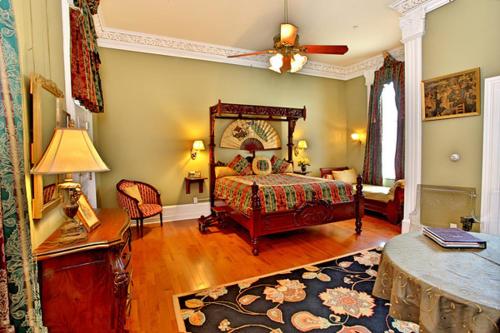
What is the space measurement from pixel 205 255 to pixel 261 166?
7.58 ft

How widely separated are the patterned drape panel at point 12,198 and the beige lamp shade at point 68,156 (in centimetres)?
17

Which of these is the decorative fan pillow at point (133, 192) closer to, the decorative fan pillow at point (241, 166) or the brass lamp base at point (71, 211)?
the decorative fan pillow at point (241, 166)

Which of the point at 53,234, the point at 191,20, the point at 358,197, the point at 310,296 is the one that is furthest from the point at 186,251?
the point at 191,20

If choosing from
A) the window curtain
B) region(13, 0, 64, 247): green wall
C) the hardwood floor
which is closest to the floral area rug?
the hardwood floor

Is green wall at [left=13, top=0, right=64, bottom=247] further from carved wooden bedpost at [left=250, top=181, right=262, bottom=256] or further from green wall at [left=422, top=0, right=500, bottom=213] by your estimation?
green wall at [left=422, top=0, right=500, bottom=213]

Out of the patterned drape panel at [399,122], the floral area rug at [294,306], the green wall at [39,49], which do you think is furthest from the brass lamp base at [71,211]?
the patterned drape panel at [399,122]

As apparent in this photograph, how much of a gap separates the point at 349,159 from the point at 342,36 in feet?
10.2

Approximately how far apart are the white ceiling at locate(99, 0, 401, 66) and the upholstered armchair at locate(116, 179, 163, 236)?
2700 millimetres

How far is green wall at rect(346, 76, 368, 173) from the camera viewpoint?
618 centimetres

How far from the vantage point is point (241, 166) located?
16.8 ft

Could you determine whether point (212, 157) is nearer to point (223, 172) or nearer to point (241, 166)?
point (223, 172)

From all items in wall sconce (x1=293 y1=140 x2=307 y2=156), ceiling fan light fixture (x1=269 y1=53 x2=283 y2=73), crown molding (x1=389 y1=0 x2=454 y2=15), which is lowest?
wall sconce (x1=293 y1=140 x2=307 y2=156)

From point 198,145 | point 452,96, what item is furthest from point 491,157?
point 198,145

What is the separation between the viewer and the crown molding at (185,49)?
14.4 ft
